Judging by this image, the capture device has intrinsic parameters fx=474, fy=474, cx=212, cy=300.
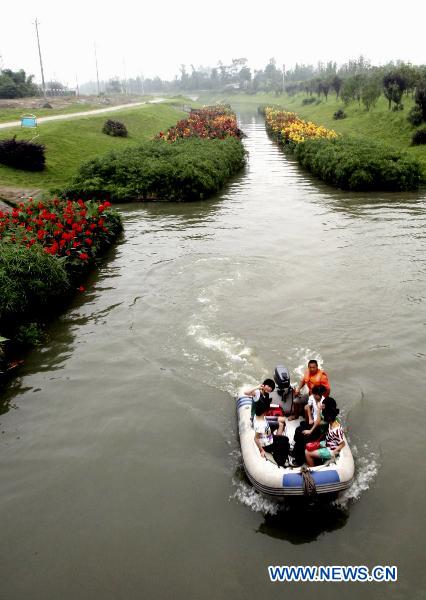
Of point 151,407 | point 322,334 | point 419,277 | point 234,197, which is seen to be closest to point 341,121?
point 234,197

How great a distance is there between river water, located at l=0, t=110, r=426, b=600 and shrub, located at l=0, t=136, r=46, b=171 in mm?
12816

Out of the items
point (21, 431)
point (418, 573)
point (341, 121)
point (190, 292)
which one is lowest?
point (418, 573)

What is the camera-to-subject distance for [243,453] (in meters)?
7.38

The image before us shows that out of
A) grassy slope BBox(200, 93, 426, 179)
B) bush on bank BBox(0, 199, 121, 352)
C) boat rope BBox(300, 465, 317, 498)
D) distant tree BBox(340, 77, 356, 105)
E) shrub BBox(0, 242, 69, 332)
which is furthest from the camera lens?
distant tree BBox(340, 77, 356, 105)

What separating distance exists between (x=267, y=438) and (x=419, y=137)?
100 ft

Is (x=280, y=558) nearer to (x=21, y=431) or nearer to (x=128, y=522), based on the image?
(x=128, y=522)

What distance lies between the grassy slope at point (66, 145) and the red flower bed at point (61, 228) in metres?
8.37

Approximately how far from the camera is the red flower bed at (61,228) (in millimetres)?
13773

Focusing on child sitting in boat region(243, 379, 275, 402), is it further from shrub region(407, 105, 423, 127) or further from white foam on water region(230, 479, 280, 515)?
shrub region(407, 105, 423, 127)

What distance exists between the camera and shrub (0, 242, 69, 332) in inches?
439

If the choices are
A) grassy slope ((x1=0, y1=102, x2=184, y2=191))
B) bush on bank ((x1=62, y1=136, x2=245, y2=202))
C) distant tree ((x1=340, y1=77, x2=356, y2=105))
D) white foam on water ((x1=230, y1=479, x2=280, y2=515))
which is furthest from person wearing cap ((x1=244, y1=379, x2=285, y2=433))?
distant tree ((x1=340, y1=77, x2=356, y2=105))

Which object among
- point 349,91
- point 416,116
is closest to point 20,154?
point 416,116

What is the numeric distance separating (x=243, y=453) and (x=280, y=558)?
162 cm

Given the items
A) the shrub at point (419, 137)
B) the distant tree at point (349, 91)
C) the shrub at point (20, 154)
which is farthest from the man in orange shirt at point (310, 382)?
the distant tree at point (349, 91)
